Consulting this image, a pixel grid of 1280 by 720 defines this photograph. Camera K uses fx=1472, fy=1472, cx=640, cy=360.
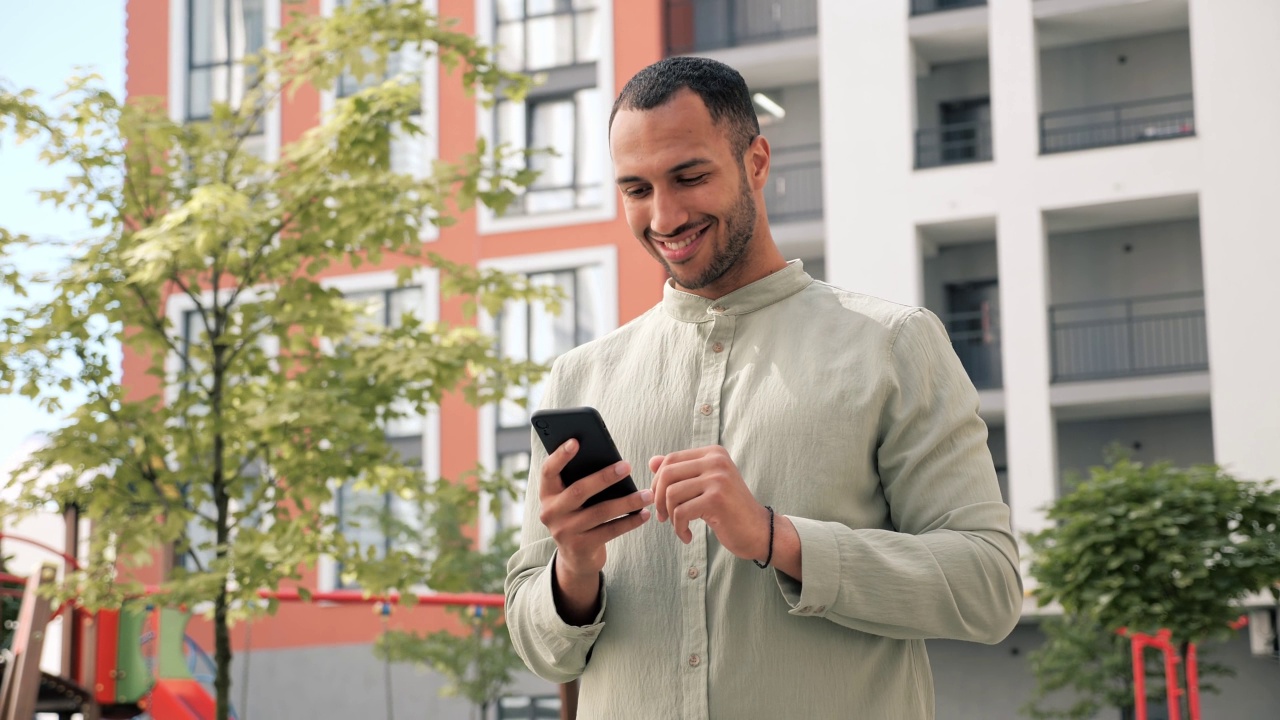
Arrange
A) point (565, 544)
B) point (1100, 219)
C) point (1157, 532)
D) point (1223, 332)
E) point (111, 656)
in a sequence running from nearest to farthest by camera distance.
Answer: point (565, 544) → point (111, 656) → point (1157, 532) → point (1223, 332) → point (1100, 219)

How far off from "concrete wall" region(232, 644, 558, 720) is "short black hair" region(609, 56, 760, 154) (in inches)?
922

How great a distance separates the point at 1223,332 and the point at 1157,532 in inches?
366

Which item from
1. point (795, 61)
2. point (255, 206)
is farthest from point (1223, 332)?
point (255, 206)

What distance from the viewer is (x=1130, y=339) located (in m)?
21.6

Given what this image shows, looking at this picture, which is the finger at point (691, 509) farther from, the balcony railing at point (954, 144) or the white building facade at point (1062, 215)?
the balcony railing at point (954, 144)

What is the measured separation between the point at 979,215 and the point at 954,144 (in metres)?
1.69

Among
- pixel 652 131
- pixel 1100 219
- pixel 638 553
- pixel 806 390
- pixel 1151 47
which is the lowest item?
pixel 638 553

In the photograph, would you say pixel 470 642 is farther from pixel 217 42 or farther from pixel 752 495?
pixel 752 495

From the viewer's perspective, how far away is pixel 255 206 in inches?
344

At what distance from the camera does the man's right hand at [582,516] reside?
6.08 ft

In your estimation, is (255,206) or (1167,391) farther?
(1167,391)

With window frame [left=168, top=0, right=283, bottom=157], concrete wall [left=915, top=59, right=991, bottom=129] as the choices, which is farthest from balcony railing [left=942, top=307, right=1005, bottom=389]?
window frame [left=168, top=0, right=283, bottom=157]

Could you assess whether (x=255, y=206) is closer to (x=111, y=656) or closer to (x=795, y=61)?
(x=111, y=656)

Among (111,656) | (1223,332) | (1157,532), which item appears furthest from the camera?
(1223,332)
